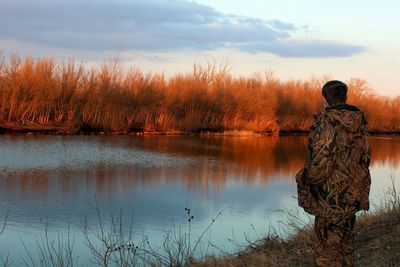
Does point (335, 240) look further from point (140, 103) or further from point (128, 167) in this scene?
point (140, 103)

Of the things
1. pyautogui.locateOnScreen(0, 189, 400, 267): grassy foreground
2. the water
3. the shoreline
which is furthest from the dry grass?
pyautogui.locateOnScreen(0, 189, 400, 267): grassy foreground

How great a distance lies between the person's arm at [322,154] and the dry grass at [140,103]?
101 ft

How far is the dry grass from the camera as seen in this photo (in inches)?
1296

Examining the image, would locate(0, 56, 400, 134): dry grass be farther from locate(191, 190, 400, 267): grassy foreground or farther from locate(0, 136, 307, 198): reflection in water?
locate(191, 190, 400, 267): grassy foreground

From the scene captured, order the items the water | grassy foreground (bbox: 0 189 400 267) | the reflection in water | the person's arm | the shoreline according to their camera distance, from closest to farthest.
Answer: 1. the person's arm
2. grassy foreground (bbox: 0 189 400 267)
3. the water
4. the reflection in water
5. the shoreline

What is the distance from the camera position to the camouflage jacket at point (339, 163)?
11.3 ft

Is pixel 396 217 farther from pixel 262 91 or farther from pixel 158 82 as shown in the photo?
pixel 262 91

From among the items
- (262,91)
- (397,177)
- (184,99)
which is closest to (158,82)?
(184,99)

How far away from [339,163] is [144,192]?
9.67 metres

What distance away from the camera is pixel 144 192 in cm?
1272

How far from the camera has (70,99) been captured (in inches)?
1371

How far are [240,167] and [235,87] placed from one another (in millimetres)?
27397

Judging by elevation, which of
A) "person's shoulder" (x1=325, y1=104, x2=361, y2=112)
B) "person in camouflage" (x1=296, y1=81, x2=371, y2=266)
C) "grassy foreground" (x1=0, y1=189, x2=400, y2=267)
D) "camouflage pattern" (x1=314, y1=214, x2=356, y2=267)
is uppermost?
"person's shoulder" (x1=325, y1=104, x2=361, y2=112)

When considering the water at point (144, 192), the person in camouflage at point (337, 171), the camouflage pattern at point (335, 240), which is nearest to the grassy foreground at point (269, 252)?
the water at point (144, 192)
